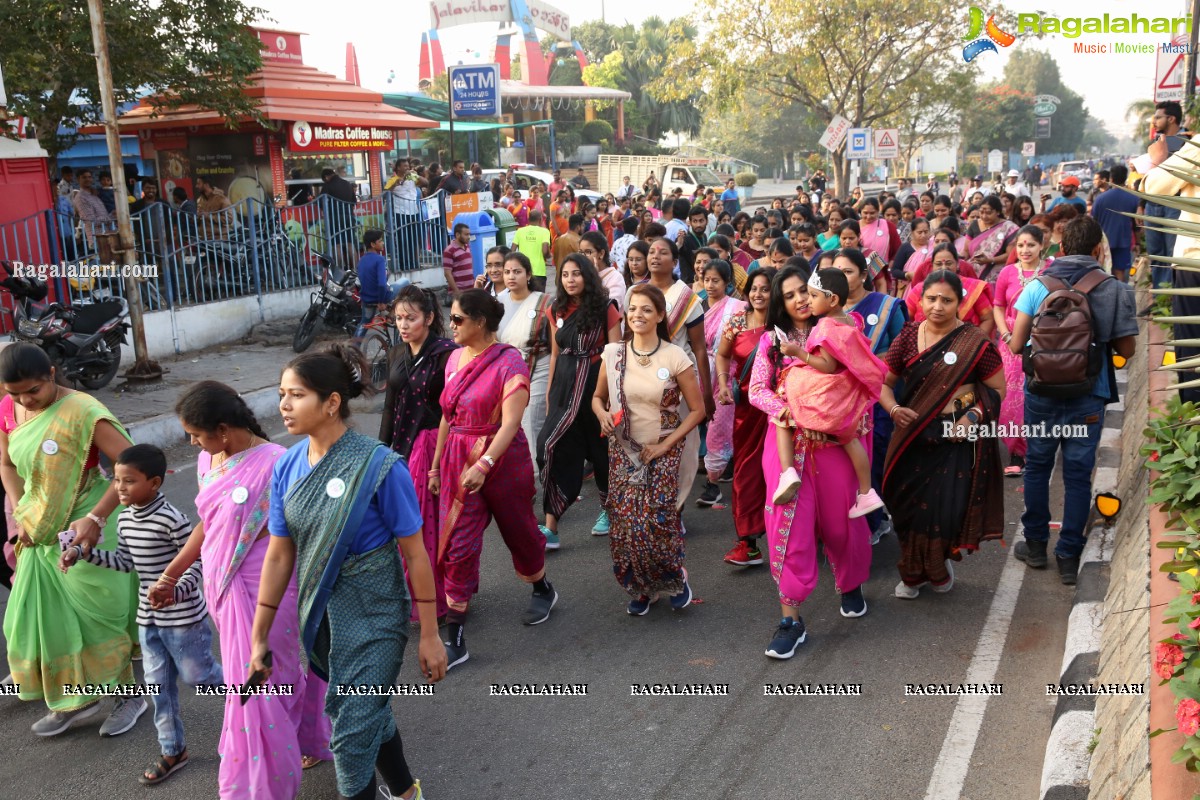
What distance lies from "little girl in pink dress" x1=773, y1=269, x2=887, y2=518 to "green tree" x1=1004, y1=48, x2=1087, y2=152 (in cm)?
8408

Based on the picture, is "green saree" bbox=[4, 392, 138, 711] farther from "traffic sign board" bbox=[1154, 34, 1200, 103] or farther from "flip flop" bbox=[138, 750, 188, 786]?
"traffic sign board" bbox=[1154, 34, 1200, 103]

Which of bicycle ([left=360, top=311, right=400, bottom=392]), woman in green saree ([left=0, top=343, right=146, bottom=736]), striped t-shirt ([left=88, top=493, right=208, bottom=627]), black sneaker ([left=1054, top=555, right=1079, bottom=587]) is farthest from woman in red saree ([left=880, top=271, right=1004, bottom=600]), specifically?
bicycle ([left=360, top=311, right=400, bottom=392])

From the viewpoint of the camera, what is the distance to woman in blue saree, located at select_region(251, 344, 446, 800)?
3143mm

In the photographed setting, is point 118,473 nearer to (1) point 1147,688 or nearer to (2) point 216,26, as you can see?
(1) point 1147,688

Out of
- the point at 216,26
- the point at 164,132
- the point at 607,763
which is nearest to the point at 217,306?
the point at 216,26

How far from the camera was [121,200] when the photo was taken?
1002cm

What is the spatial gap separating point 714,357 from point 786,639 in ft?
8.35

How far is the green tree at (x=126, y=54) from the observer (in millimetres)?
11430

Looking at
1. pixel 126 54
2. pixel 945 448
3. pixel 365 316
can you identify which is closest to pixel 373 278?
pixel 365 316

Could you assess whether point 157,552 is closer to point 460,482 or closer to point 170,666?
point 170,666

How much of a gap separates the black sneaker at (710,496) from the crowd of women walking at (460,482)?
81cm

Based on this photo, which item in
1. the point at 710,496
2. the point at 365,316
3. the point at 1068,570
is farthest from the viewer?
the point at 365,316

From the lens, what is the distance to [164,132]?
61.4ft

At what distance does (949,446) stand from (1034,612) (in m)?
0.91
